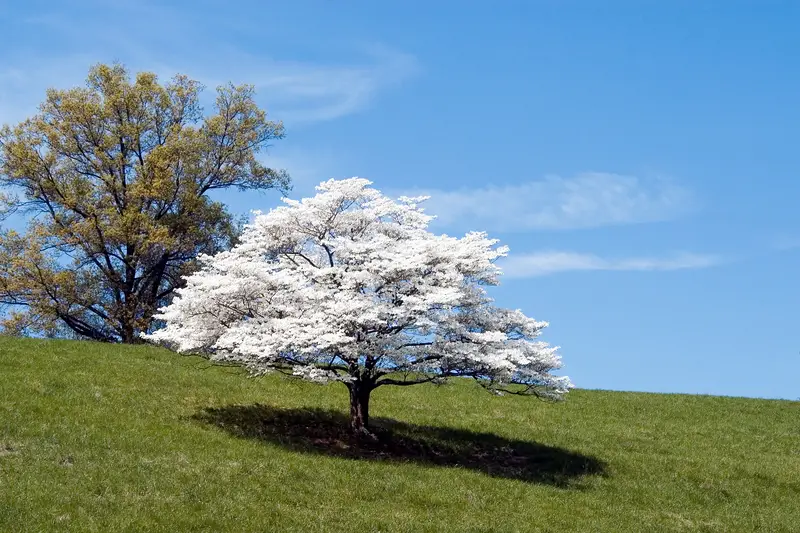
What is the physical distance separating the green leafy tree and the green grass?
10240 millimetres

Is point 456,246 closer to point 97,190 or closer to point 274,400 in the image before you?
point 274,400

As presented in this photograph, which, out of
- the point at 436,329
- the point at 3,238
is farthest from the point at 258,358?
the point at 3,238

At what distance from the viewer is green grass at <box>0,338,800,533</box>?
18.9 metres

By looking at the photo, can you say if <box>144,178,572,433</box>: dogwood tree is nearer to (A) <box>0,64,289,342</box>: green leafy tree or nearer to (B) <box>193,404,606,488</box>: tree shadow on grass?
(B) <box>193,404,606,488</box>: tree shadow on grass

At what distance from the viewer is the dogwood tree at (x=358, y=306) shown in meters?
24.9

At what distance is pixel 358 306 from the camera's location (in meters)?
24.4

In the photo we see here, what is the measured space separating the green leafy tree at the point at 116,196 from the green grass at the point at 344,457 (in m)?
10.2

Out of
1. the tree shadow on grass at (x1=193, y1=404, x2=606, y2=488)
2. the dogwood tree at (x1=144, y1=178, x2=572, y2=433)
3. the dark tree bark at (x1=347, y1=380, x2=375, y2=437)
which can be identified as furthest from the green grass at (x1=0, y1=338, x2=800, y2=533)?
the dogwood tree at (x1=144, y1=178, x2=572, y2=433)

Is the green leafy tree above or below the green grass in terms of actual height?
above

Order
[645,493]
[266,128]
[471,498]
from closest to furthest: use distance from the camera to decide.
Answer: [471,498] → [645,493] → [266,128]

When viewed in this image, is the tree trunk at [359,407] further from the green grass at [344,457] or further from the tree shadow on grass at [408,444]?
the green grass at [344,457]

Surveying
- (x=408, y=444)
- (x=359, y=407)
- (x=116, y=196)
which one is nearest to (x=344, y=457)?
(x=359, y=407)

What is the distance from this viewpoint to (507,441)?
99.3ft

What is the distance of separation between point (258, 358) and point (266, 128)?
89.3 feet
